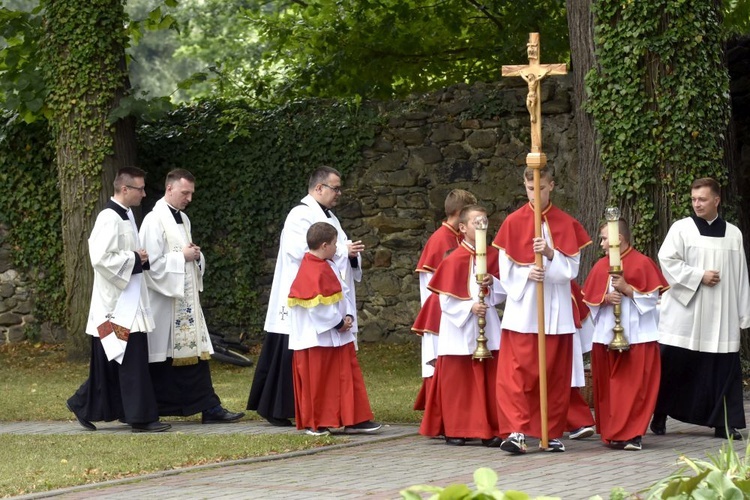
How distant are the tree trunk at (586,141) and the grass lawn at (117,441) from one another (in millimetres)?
2268

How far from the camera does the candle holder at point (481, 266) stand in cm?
835

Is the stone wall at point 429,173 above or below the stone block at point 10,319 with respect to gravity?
above

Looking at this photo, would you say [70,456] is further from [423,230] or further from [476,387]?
[423,230]

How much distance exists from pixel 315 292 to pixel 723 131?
4545 mm

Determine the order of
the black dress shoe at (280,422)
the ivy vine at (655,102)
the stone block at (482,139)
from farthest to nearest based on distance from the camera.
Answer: the stone block at (482,139)
the ivy vine at (655,102)
the black dress shoe at (280,422)

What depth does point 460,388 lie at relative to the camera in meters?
8.85

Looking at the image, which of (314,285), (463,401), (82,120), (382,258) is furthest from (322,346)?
(82,120)

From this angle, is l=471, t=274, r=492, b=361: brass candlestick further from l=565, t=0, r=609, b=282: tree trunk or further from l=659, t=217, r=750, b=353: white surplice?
l=565, t=0, r=609, b=282: tree trunk

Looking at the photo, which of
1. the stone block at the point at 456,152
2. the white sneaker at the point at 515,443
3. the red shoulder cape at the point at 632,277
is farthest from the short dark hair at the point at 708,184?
the stone block at the point at 456,152

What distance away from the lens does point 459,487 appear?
326 cm

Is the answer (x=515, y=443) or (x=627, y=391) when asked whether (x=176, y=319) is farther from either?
(x=627, y=391)

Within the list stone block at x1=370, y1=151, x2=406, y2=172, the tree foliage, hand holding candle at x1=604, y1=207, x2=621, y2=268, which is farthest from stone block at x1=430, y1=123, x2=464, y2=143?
hand holding candle at x1=604, y1=207, x2=621, y2=268

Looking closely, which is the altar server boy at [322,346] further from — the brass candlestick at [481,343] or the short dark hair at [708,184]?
the short dark hair at [708,184]

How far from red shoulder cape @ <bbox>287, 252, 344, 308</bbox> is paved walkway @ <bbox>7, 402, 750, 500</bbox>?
106cm
